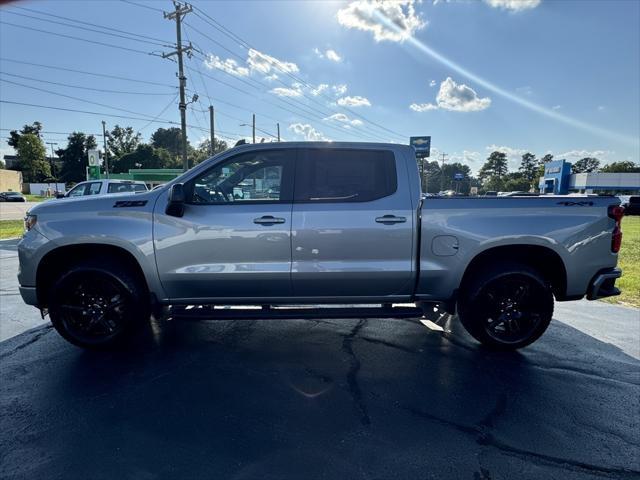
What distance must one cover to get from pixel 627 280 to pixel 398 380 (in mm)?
6232

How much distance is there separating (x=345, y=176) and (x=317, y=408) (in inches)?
82.6

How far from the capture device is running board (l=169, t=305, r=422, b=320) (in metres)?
3.39

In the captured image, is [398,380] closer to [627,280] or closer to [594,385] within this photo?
[594,385]

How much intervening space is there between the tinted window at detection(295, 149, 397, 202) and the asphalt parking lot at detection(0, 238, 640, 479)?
1622mm

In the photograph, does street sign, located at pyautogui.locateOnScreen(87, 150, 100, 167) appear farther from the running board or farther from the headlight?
the running board

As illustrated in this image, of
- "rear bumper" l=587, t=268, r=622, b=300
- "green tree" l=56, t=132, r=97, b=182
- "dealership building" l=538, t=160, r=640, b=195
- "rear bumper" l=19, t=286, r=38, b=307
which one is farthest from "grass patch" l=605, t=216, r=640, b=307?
"green tree" l=56, t=132, r=97, b=182

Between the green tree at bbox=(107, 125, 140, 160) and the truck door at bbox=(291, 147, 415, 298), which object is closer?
the truck door at bbox=(291, 147, 415, 298)

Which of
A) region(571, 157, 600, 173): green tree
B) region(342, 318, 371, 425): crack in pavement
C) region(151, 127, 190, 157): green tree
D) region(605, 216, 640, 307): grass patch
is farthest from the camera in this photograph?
region(571, 157, 600, 173): green tree

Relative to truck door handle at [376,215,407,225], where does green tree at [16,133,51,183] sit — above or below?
above

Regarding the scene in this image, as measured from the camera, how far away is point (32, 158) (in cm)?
7738

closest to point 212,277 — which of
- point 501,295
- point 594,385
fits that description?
point 501,295

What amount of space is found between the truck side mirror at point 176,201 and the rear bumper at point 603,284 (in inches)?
159

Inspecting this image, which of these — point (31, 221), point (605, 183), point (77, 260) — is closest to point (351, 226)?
point (77, 260)

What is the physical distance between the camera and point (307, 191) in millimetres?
3484
